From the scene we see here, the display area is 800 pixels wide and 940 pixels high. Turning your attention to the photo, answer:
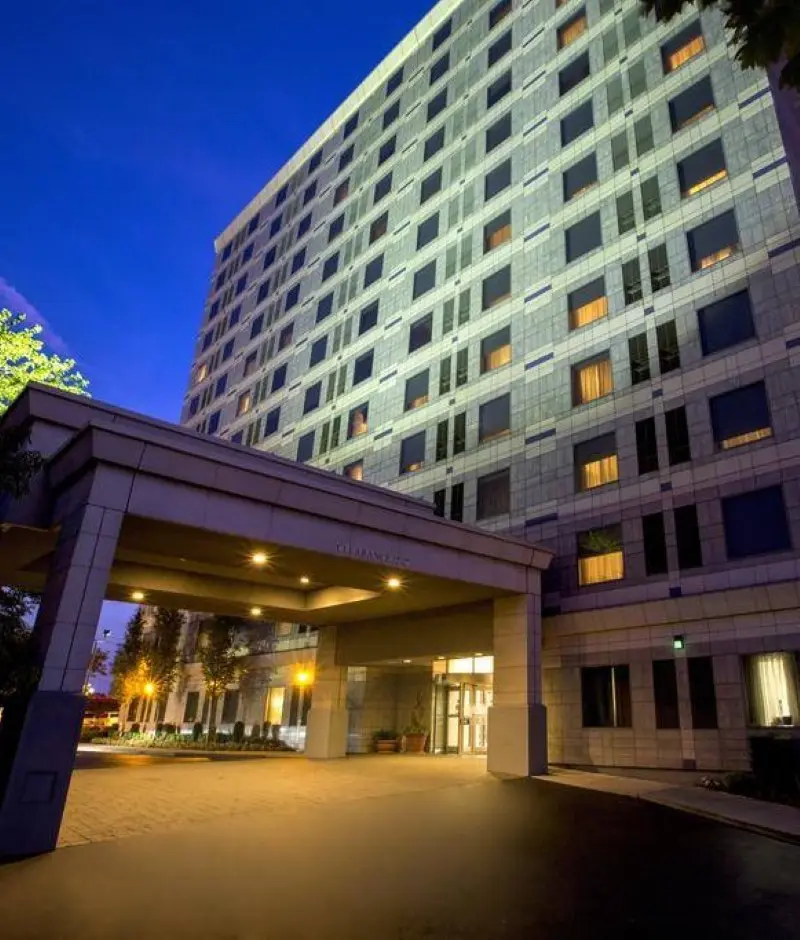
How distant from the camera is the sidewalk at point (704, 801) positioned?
1192cm

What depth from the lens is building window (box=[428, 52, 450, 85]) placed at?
130 ft

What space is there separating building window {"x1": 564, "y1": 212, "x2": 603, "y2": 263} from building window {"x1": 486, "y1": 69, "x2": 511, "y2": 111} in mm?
11713

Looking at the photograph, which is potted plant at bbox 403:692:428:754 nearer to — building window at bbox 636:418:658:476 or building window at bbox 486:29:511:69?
building window at bbox 636:418:658:476

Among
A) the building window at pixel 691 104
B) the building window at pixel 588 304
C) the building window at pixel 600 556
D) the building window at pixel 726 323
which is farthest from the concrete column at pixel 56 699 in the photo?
the building window at pixel 691 104

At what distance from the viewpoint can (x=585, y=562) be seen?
22.8 meters

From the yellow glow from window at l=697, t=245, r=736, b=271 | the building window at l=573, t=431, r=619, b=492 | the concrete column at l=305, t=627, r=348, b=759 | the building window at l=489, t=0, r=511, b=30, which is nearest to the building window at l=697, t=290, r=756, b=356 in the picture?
the yellow glow from window at l=697, t=245, r=736, b=271

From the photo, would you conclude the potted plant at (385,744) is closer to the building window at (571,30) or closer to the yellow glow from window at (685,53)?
the yellow glow from window at (685,53)

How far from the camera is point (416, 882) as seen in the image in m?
8.17

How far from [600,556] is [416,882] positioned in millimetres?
16002

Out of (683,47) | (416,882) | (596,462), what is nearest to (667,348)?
(596,462)

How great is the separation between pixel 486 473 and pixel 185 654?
28.4 metres

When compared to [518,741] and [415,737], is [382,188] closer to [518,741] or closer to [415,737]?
[415,737]

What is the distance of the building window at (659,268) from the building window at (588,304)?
1.92 meters

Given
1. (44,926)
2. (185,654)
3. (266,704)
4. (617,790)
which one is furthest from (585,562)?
(185,654)
